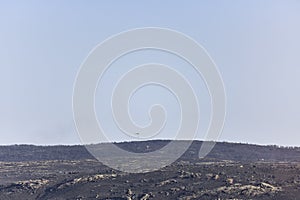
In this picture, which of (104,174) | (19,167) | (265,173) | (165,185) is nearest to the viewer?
(165,185)

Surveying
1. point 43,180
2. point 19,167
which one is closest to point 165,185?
point 43,180

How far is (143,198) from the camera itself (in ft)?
362

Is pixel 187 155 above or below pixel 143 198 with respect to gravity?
above

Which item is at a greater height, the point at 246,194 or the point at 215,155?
the point at 215,155

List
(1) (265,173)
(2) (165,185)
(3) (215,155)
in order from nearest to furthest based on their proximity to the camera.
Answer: (2) (165,185) < (1) (265,173) < (3) (215,155)

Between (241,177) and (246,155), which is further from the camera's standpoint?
(246,155)

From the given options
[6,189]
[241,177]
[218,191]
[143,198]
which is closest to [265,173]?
[241,177]

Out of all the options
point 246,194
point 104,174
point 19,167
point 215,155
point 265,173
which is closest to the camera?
point 246,194

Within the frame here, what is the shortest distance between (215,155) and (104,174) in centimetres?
6360

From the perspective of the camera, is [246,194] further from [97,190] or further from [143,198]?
[97,190]

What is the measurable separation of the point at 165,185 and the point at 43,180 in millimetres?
28746

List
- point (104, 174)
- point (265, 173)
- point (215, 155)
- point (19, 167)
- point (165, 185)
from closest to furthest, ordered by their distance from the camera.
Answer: point (165, 185), point (265, 173), point (104, 174), point (19, 167), point (215, 155)

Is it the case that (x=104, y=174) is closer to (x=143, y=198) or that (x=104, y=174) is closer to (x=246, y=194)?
(x=143, y=198)

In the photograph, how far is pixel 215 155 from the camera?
637ft
